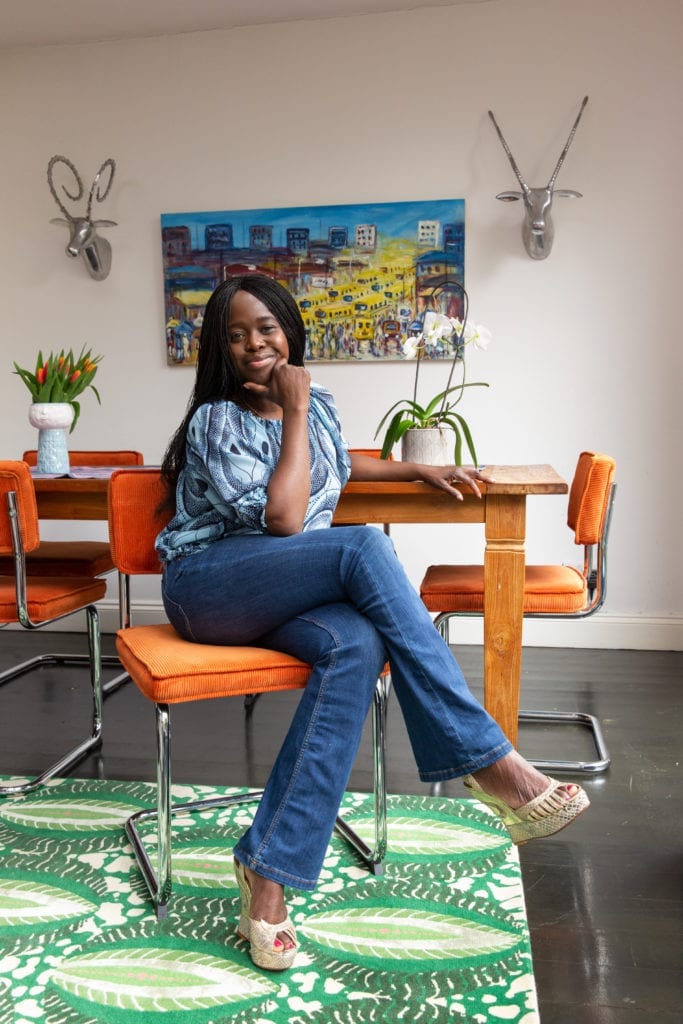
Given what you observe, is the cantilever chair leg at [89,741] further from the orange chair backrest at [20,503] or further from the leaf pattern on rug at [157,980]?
the leaf pattern on rug at [157,980]

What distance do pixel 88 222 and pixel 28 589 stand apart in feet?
6.49

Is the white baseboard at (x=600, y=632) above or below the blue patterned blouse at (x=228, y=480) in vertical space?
below

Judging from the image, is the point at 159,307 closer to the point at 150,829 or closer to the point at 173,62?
the point at 173,62

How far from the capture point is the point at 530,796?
1.49m

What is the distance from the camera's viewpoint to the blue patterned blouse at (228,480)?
1634 mm

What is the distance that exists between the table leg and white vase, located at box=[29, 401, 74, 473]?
113 cm

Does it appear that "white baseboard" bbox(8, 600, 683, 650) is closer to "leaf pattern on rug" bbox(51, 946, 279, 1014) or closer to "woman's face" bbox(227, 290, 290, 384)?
"woman's face" bbox(227, 290, 290, 384)

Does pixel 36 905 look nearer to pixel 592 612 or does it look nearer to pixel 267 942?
pixel 267 942

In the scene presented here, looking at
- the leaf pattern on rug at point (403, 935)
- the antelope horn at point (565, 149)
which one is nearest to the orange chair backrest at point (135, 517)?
the leaf pattern on rug at point (403, 935)

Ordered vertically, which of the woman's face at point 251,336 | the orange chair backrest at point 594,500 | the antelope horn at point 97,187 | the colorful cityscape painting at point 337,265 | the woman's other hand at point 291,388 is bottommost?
the orange chair backrest at point 594,500

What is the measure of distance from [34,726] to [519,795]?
5.35 feet

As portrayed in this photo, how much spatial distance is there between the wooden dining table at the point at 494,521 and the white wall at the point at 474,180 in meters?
1.47

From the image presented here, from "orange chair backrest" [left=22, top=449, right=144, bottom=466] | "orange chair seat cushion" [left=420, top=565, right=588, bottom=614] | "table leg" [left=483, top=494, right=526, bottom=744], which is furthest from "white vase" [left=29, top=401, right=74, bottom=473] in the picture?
"table leg" [left=483, top=494, right=526, bottom=744]

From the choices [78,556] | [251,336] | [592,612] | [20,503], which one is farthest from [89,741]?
[592,612]
